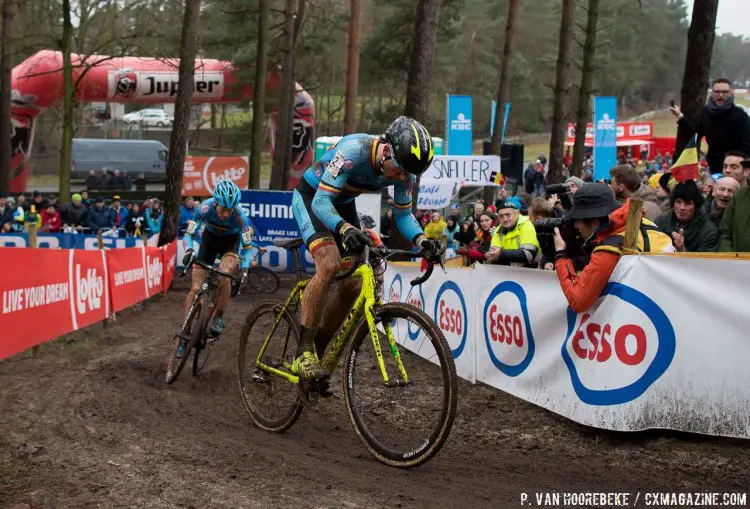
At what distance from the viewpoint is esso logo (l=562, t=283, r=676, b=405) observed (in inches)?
236

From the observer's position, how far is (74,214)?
86.4 ft

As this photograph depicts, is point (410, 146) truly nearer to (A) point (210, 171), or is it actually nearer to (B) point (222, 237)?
(B) point (222, 237)

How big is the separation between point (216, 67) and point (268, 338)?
27.5 m

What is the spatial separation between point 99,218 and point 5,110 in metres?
7.03

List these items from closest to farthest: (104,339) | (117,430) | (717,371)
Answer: (717,371), (117,430), (104,339)

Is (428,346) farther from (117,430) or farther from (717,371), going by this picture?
(117,430)

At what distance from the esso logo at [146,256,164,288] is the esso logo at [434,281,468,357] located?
9.33 meters

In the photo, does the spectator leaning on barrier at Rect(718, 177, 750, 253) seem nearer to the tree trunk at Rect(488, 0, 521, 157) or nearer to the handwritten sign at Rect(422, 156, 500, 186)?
the handwritten sign at Rect(422, 156, 500, 186)

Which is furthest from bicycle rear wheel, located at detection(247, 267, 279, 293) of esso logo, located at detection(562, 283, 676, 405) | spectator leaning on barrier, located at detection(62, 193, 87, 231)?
esso logo, located at detection(562, 283, 676, 405)

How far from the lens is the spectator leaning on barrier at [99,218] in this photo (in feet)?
87.0

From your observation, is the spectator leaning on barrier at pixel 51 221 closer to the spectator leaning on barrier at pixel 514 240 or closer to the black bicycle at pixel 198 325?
the black bicycle at pixel 198 325

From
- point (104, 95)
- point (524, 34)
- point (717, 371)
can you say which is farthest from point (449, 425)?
point (524, 34)

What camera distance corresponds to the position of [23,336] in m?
10.1

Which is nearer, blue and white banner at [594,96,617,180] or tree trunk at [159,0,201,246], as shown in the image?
tree trunk at [159,0,201,246]
